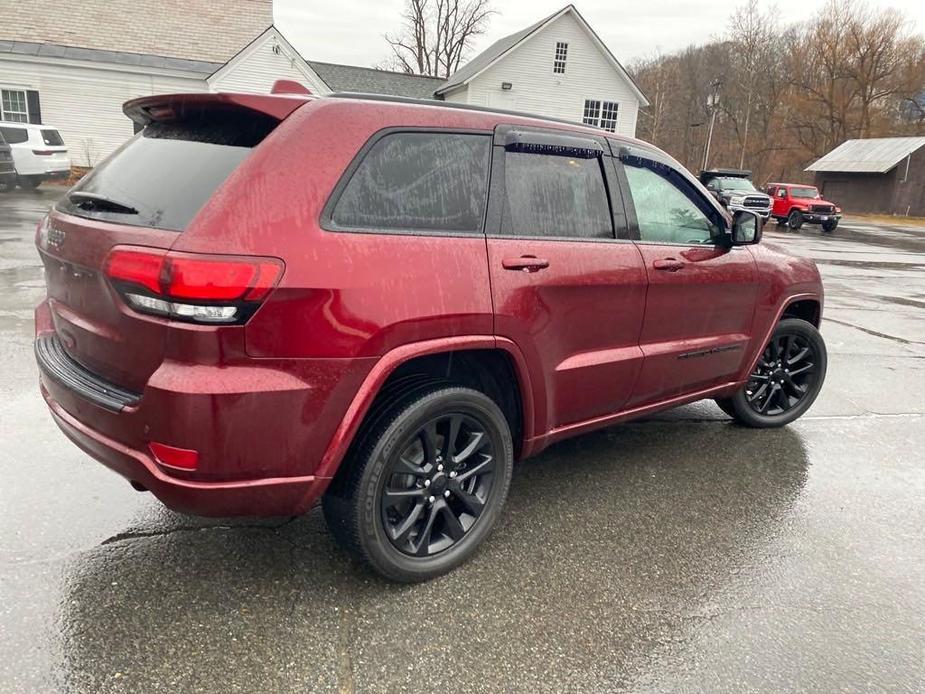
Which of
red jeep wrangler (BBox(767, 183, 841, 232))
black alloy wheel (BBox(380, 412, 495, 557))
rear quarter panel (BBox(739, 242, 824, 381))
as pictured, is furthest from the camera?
red jeep wrangler (BBox(767, 183, 841, 232))

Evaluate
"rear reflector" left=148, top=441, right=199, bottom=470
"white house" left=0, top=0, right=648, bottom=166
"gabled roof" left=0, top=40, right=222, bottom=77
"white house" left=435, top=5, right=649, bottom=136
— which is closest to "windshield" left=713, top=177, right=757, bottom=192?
"white house" left=435, top=5, right=649, bottom=136

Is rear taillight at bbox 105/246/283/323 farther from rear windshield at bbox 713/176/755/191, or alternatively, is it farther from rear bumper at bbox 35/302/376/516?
rear windshield at bbox 713/176/755/191

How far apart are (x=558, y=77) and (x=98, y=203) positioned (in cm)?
3093

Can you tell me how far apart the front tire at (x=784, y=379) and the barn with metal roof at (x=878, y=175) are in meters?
43.3

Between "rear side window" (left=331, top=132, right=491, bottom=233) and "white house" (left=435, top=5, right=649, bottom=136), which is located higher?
"white house" (left=435, top=5, right=649, bottom=136)

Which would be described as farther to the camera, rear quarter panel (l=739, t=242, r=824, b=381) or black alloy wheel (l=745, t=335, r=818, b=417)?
black alloy wheel (l=745, t=335, r=818, b=417)

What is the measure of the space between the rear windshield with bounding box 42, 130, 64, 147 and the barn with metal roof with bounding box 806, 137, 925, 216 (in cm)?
4278

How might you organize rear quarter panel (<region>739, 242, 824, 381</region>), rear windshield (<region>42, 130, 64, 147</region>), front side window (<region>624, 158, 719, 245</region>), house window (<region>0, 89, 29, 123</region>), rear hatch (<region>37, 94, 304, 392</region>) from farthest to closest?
house window (<region>0, 89, 29, 123</region>) → rear windshield (<region>42, 130, 64, 147</region>) → rear quarter panel (<region>739, 242, 824, 381</region>) → front side window (<region>624, 158, 719, 245</region>) → rear hatch (<region>37, 94, 304, 392</region>)

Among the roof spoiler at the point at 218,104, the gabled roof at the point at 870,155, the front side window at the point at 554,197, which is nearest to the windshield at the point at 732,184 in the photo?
the gabled roof at the point at 870,155

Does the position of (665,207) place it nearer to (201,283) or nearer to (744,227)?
(744,227)

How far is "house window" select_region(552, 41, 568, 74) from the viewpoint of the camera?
3012 centimetres

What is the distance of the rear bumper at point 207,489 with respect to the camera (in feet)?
7.04

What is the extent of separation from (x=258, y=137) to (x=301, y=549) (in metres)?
1.70

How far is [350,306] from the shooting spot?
2211 mm
